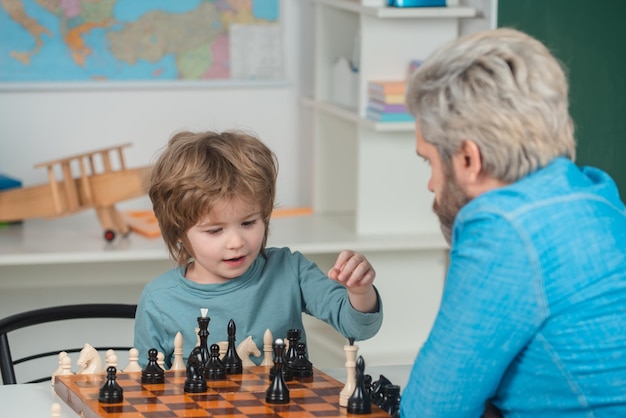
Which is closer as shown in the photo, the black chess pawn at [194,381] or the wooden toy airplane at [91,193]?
the black chess pawn at [194,381]

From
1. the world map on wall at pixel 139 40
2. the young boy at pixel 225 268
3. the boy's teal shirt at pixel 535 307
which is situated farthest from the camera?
the world map on wall at pixel 139 40

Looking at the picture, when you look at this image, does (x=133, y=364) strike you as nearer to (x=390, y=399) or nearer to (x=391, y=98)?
(x=390, y=399)

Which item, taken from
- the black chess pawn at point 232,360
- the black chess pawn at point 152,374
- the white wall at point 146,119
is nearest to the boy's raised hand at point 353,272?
the black chess pawn at point 232,360

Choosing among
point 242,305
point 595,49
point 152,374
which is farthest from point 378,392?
point 595,49

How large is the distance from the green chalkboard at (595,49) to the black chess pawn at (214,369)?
191 centimetres

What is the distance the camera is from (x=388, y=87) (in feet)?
10.9

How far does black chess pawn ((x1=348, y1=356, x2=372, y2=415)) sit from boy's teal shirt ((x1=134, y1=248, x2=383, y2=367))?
1.28 feet

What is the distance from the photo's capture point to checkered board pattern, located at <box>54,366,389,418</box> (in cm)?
153

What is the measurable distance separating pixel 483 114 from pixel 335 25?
8.80ft

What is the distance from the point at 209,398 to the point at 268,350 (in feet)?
0.90

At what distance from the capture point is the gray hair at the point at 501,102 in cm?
130

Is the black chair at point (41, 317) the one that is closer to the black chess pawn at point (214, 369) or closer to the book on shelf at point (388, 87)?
the black chess pawn at point (214, 369)

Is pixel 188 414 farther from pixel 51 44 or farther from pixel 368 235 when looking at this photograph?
pixel 51 44

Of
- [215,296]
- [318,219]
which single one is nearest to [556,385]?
[215,296]
